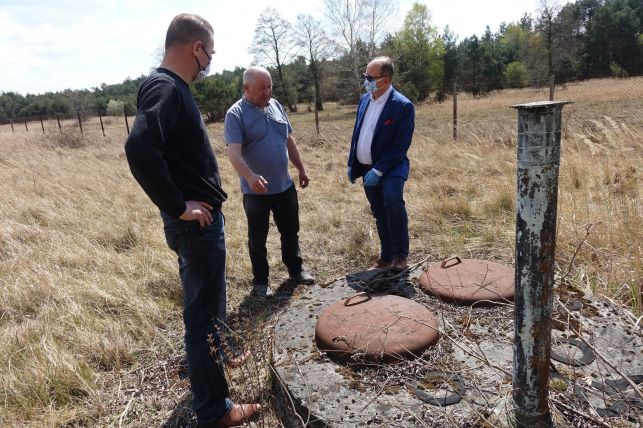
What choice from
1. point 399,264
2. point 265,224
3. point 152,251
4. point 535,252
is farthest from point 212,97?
point 535,252

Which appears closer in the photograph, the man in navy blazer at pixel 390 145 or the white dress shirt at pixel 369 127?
the man in navy blazer at pixel 390 145

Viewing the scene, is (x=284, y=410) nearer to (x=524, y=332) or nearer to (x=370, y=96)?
(x=524, y=332)

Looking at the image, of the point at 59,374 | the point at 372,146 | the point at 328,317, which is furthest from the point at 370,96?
the point at 59,374

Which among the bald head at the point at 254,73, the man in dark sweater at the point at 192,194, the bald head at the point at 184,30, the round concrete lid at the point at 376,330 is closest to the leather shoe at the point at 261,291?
the round concrete lid at the point at 376,330

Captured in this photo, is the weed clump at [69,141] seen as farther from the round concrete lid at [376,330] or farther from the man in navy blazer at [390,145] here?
the round concrete lid at [376,330]

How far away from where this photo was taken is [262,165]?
3646mm

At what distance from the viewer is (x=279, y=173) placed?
369 centimetres

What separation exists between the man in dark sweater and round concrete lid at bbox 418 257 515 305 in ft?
4.02

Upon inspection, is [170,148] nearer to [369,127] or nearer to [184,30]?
[184,30]

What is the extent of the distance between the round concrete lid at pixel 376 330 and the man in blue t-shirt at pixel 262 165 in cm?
127

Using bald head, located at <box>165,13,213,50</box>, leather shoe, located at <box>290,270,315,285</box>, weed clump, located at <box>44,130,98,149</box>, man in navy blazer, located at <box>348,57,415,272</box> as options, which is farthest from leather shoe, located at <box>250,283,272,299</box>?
weed clump, located at <box>44,130,98,149</box>

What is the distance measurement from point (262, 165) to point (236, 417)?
1.98m

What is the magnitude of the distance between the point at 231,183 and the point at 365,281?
18.9 feet

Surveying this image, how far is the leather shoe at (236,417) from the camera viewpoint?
2.21 metres
